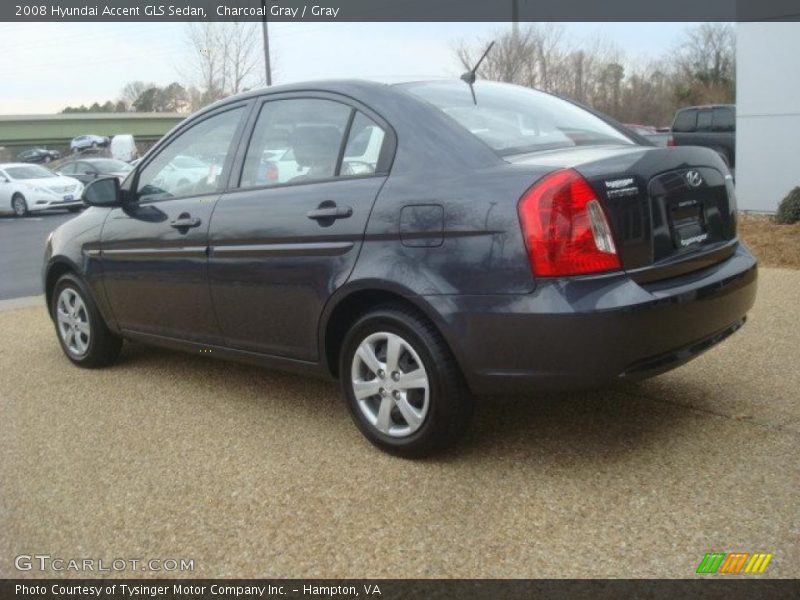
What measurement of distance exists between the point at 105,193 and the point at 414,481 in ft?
8.98

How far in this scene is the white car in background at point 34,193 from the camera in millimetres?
22641

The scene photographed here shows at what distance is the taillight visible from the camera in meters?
3.12

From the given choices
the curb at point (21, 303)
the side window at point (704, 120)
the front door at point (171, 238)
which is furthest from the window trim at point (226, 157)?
the side window at point (704, 120)

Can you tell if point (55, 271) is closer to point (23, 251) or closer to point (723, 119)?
point (23, 251)

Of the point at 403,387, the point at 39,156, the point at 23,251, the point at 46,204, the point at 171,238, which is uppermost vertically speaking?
the point at 171,238

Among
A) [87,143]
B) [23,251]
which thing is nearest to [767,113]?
[23,251]

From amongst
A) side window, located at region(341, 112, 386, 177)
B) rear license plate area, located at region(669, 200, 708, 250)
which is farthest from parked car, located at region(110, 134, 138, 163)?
rear license plate area, located at region(669, 200, 708, 250)

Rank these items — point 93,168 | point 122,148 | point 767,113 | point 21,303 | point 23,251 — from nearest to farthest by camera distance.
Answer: point 21,303 → point 767,113 → point 23,251 → point 93,168 → point 122,148

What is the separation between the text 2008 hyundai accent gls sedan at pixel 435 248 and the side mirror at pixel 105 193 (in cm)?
38

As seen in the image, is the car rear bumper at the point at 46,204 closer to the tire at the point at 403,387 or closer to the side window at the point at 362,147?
the side window at the point at 362,147

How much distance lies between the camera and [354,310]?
3.83m

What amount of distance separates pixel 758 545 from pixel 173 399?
319 cm
